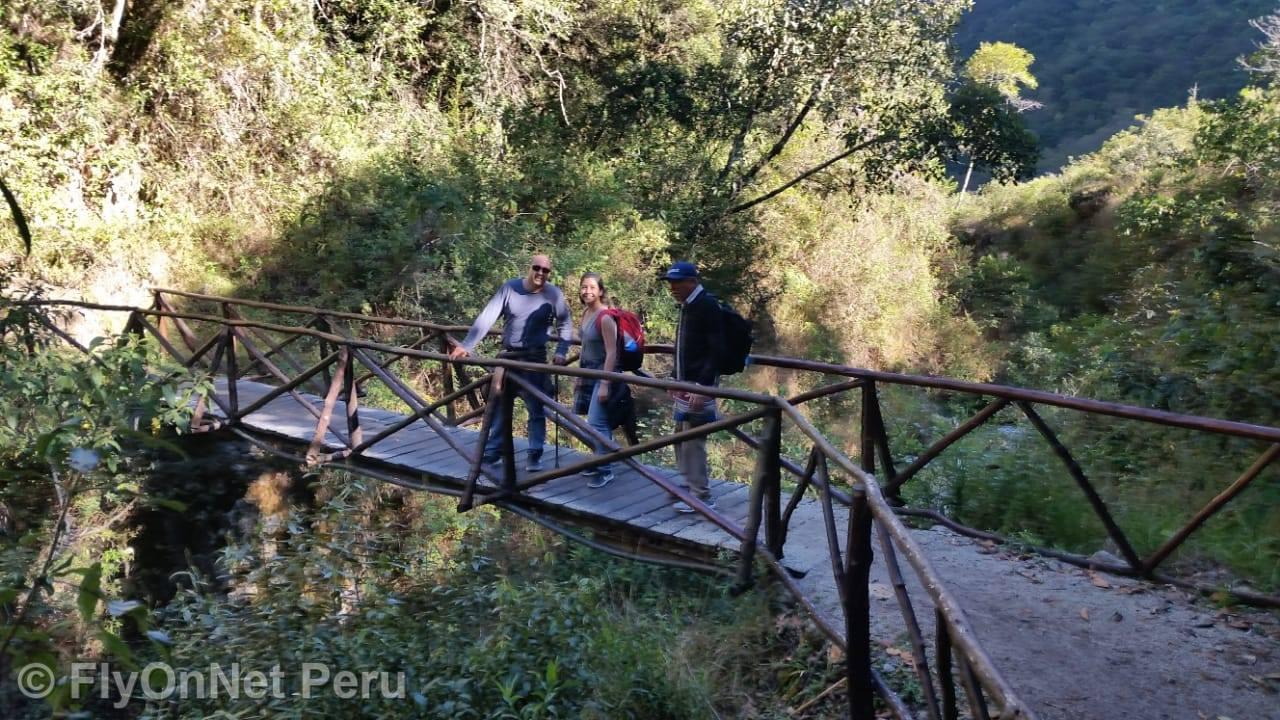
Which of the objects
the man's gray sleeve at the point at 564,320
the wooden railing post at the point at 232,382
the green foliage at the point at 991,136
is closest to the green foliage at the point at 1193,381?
the green foliage at the point at 991,136

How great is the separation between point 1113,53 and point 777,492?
1928 inches

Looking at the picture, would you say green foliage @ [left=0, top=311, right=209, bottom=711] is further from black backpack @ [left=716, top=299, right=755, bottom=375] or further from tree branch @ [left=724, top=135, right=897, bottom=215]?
tree branch @ [left=724, top=135, right=897, bottom=215]

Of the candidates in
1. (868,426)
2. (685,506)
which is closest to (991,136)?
(868,426)

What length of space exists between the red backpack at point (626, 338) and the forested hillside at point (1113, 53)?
3494 cm

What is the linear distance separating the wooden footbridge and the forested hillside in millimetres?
34802

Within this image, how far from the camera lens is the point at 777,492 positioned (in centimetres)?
398

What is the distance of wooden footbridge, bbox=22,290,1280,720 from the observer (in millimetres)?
2625

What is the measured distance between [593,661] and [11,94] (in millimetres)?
9937

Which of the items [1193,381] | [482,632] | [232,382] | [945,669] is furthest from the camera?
[232,382]

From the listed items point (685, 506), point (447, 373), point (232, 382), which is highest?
point (447, 373)

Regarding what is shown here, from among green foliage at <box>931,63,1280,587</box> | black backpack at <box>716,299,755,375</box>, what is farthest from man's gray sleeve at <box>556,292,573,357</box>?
green foliage at <box>931,63,1280,587</box>

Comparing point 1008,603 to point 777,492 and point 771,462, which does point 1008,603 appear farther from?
point 771,462

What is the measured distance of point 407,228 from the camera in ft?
37.9

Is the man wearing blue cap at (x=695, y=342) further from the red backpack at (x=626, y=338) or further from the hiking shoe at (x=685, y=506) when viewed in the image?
the hiking shoe at (x=685, y=506)
